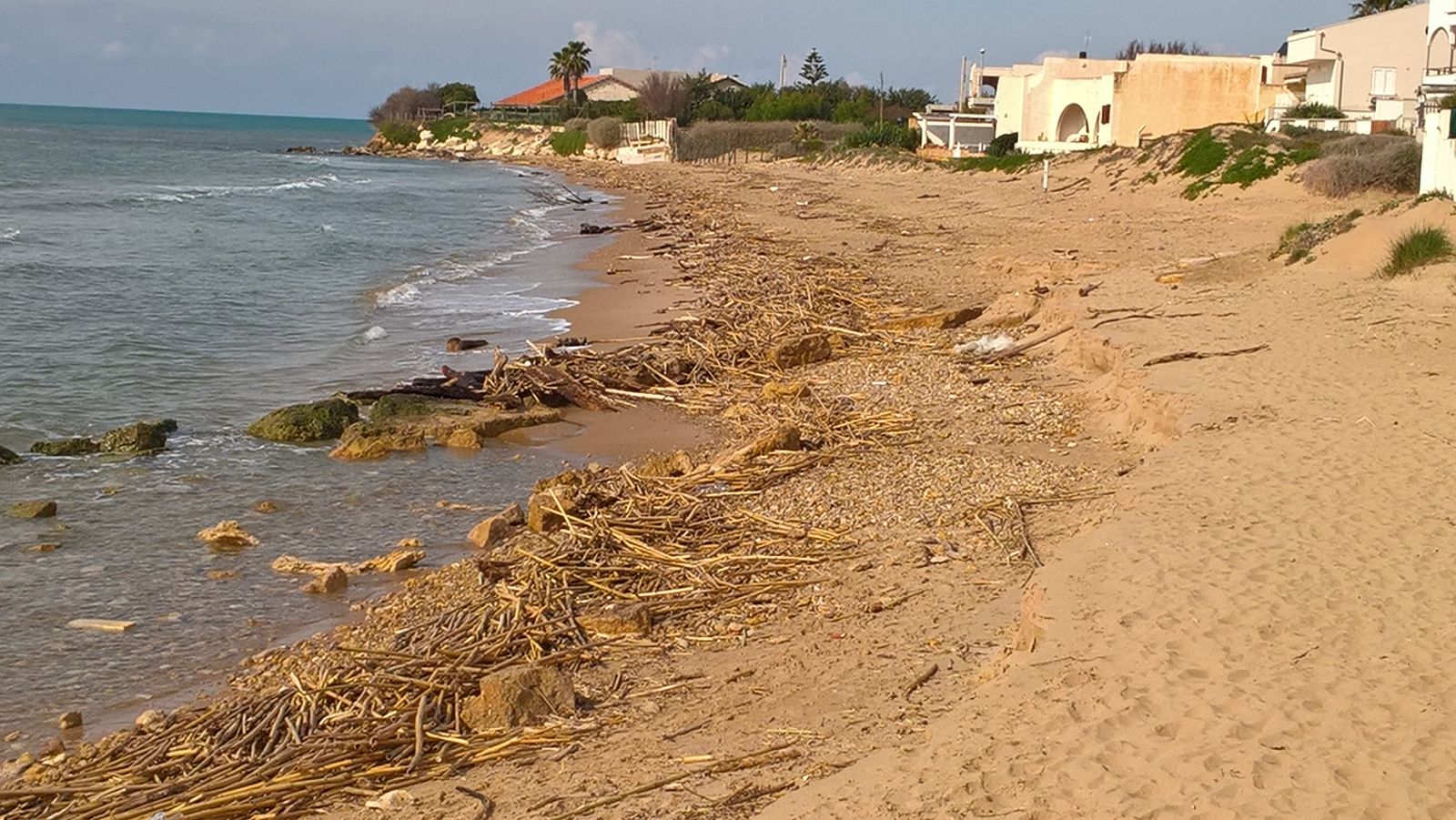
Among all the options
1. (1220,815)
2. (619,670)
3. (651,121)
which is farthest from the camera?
(651,121)

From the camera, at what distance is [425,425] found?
12.6 m

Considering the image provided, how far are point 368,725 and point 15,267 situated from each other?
23997 mm

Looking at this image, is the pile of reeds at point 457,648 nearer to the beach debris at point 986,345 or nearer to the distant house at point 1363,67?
the beach debris at point 986,345

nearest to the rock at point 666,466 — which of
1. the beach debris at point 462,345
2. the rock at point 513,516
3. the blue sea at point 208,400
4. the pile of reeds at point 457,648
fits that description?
the pile of reeds at point 457,648

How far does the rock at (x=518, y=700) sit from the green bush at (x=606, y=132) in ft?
248

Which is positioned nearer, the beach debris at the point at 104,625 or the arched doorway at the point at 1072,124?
the beach debris at the point at 104,625

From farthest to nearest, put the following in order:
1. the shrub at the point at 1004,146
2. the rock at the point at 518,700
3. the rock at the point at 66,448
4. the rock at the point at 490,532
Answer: the shrub at the point at 1004,146
the rock at the point at 66,448
the rock at the point at 490,532
the rock at the point at 518,700

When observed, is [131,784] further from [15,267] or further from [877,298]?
[15,267]

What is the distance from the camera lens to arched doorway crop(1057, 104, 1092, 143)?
49.1 metres

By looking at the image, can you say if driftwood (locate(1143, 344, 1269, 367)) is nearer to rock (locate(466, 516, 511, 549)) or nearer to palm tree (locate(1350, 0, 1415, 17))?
rock (locate(466, 516, 511, 549))

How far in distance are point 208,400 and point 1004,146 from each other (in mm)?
37605

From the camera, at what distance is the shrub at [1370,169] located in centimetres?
2433

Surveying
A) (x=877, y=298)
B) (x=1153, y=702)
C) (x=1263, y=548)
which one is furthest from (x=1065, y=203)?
(x=1153, y=702)

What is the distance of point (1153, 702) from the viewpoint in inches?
210
